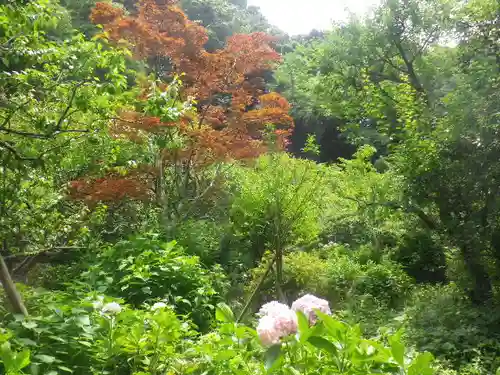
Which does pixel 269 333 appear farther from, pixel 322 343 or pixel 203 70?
pixel 203 70

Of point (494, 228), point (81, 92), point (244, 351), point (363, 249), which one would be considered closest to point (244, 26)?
point (363, 249)

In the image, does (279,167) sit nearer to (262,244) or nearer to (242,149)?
(242,149)

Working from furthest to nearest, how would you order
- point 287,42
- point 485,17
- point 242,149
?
point 287,42, point 242,149, point 485,17

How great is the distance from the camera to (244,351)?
5.74ft

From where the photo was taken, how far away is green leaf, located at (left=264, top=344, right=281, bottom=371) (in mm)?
1347

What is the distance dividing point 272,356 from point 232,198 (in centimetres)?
708

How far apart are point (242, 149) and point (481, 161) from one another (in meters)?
3.42

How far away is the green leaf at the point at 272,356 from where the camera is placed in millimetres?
1347

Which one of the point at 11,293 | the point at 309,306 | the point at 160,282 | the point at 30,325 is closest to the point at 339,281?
the point at 160,282

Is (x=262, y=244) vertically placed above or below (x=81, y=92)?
below

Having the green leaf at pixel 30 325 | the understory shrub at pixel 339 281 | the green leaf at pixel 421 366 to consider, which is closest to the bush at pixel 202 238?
the understory shrub at pixel 339 281

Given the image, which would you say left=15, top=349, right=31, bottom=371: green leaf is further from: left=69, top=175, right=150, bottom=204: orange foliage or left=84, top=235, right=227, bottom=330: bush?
left=69, top=175, right=150, bottom=204: orange foliage

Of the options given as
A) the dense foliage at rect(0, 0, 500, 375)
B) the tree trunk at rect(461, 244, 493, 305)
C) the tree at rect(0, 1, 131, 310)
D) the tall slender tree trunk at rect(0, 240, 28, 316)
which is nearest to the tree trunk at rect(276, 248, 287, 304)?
the dense foliage at rect(0, 0, 500, 375)

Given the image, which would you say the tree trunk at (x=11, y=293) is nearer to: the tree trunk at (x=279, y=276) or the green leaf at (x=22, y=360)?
the green leaf at (x=22, y=360)
